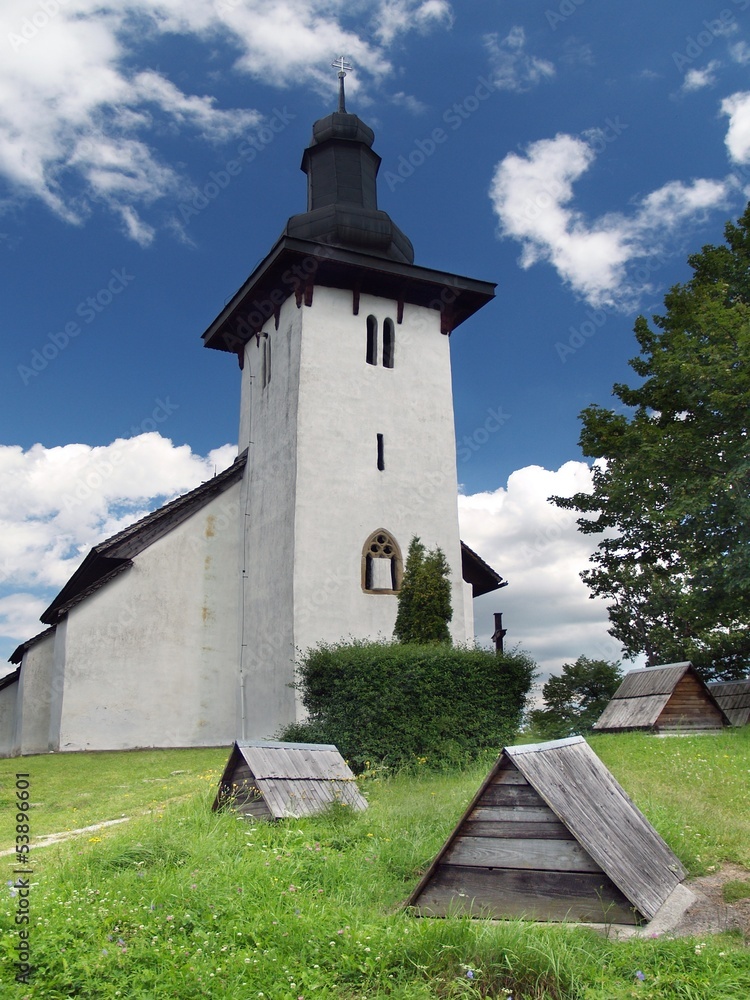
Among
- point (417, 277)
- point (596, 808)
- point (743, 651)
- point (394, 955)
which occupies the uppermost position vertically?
point (417, 277)

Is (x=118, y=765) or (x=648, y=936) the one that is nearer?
Answer: (x=648, y=936)

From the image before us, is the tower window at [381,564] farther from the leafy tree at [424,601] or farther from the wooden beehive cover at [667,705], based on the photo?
the wooden beehive cover at [667,705]

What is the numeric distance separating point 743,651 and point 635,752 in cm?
1238

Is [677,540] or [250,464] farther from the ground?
[250,464]

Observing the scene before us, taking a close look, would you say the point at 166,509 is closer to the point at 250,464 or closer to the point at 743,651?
the point at 250,464

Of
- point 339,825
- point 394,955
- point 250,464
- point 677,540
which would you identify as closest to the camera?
point 394,955

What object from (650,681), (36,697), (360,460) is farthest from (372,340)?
(36,697)

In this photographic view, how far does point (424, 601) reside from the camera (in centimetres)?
1898

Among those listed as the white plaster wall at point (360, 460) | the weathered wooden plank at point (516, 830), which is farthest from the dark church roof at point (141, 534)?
the weathered wooden plank at point (516, 830)

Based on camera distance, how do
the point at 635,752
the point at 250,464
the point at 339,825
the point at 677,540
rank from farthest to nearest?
A: 1. the point at 250,464
2. the point at 677,540
3. the point at 635,752
4. the point at 339,825

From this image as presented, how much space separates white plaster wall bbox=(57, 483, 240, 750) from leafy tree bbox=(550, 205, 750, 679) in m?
10.2

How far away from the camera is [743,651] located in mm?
23750

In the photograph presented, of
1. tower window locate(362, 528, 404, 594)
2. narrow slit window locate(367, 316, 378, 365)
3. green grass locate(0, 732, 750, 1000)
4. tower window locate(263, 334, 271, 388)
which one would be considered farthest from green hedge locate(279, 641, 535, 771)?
tower window locate(263, 334, 271, 388)

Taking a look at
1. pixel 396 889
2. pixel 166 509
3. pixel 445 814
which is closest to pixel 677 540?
pixel 166 509
